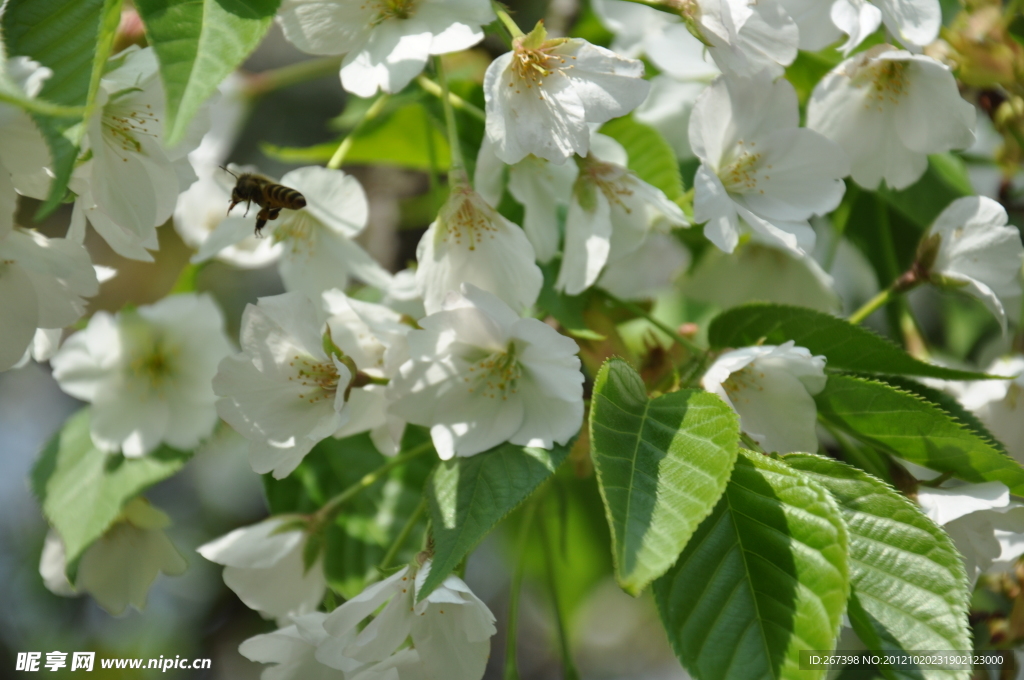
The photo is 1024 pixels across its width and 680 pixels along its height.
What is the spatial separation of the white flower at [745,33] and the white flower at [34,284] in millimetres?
764

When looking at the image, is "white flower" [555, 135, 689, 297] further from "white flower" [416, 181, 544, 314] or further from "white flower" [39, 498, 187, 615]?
"white flower" [39, 498, 187, 615]

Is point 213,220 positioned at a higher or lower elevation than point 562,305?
lower

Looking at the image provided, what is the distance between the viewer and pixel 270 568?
1.06m

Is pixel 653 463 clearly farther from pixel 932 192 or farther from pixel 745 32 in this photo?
pixel 932 192

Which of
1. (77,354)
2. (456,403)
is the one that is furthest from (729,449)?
(77,354)

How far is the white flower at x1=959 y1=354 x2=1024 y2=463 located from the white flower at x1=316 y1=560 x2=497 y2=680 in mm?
818

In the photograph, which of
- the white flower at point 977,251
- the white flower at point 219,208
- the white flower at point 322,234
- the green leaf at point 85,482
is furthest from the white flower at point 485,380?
the white flower at point 977,251

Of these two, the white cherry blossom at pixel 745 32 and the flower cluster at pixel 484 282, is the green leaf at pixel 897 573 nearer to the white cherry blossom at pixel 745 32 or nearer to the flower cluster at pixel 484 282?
the flower cluster at pixel 484 282

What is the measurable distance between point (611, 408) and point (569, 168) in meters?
0.38

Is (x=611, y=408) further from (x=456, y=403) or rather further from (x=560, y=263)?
(x=560, y=263)

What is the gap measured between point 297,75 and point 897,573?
141 cm

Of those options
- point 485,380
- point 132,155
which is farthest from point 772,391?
point 132,155

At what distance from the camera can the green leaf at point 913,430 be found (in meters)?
0.91

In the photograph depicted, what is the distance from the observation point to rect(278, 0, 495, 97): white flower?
3.07 feet
